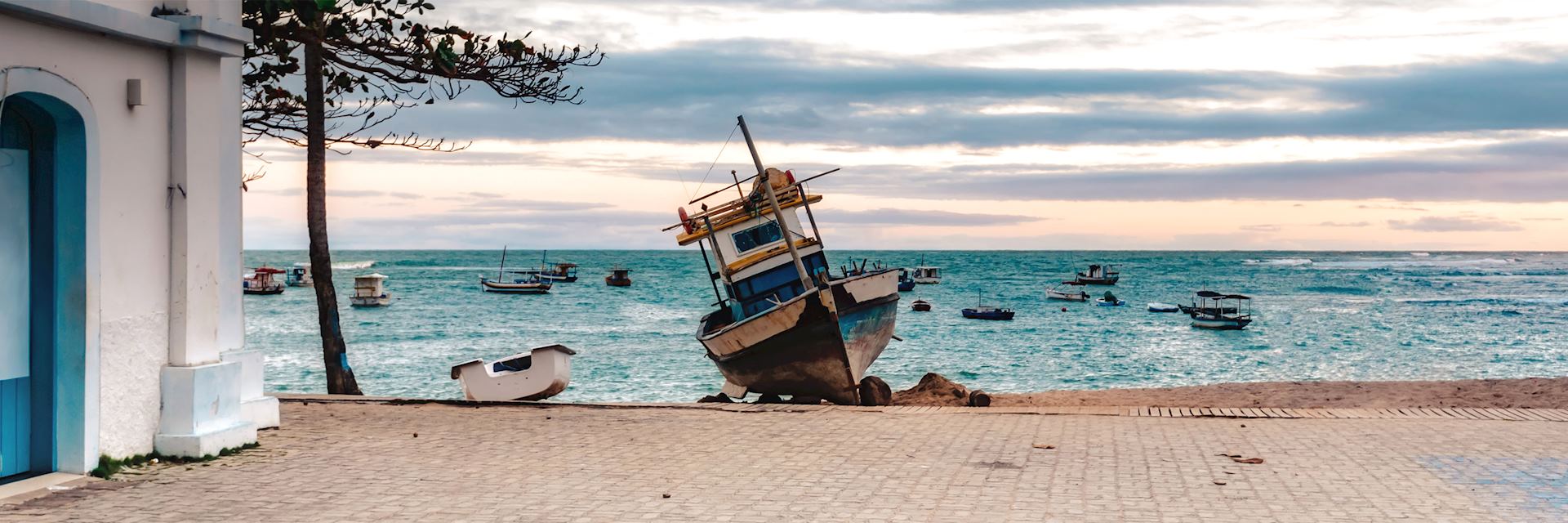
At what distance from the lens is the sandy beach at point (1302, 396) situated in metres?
17.0

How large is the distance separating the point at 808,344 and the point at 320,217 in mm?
7199

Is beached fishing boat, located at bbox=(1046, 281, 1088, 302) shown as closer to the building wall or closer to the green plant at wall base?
the green plant at wall base

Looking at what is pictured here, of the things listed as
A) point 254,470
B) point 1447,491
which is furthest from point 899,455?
point 254,470

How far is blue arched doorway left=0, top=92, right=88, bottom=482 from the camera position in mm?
8359

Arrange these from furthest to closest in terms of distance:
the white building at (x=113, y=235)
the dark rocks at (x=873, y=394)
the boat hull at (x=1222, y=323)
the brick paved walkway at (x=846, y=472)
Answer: the boat hull at (x=1222, y=323)
the dark rocks at (x=873, y=394)
the white building at (x=113, y=235)
the brick paved walkway at (x=846, y=472)

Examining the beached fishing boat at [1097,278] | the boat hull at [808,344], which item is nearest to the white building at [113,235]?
the boat hull at [808,344]

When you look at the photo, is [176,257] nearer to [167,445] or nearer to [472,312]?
[167,445]

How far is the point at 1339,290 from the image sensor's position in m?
90.1

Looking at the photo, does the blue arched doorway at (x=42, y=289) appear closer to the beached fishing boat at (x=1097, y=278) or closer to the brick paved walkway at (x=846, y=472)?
the brick paved walkway at (x=846, y=472)

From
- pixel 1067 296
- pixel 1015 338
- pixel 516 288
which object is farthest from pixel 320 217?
pixel 516 288

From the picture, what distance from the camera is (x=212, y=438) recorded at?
9.31 meters

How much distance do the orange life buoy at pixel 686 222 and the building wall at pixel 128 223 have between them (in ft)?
37.8

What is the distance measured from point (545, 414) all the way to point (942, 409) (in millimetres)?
4390

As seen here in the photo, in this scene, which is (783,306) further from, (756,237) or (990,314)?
(990,314)
